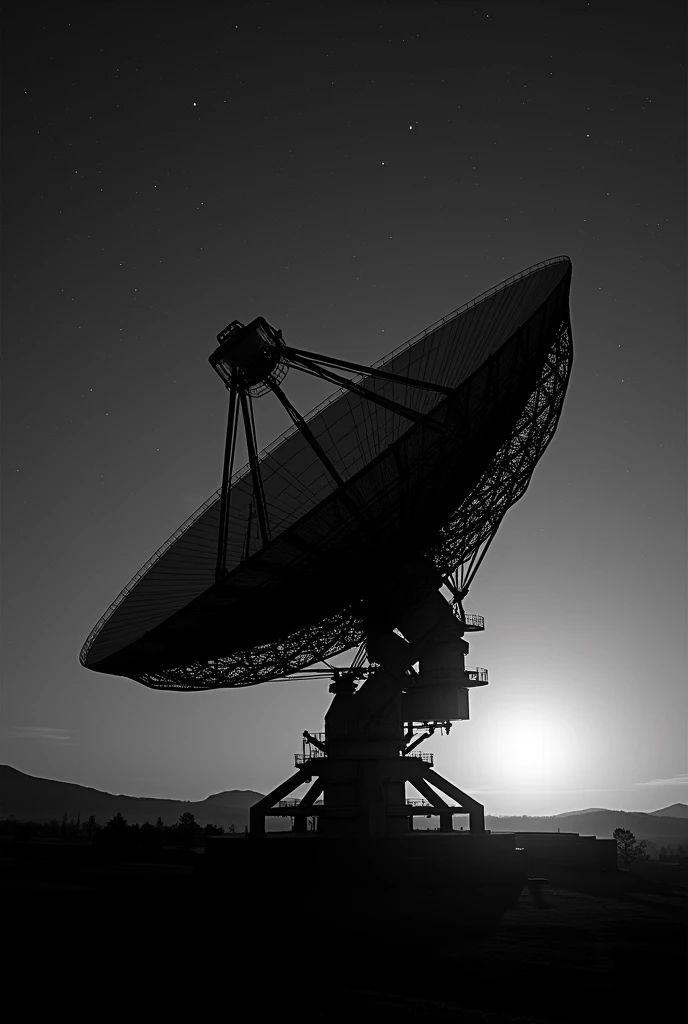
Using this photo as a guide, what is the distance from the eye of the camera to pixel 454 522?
27422 millimetres

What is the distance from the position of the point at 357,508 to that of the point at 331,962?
1084 centimetres

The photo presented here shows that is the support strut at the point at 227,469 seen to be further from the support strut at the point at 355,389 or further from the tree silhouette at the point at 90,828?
the tree silhouette at the point at 90,828

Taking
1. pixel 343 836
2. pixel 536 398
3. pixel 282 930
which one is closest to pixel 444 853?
pixel 343 836

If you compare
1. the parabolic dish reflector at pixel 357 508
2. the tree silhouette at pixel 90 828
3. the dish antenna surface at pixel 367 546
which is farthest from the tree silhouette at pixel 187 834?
the parabolic dish reflector at pixel 357 508

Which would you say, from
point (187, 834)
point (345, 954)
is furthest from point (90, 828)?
point (345, 954)

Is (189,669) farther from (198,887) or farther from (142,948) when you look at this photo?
(142,948)

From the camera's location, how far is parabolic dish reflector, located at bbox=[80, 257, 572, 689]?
23406 mm

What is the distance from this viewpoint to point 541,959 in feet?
55.0

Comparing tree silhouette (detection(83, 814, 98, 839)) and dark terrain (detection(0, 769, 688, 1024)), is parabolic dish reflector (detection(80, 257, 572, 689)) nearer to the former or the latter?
dark terrain (detection(0, 769, 688, 1024))

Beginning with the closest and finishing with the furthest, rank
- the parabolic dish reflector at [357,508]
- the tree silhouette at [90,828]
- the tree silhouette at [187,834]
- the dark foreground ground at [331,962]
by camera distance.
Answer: the dark foreground ground at [331,962], the parabolic dish reflector at [357,508], the tree silhouette at [187,834], the tree silhouette at [90,828]

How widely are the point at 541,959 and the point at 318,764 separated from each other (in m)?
15.5

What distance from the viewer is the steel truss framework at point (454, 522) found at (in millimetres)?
25391

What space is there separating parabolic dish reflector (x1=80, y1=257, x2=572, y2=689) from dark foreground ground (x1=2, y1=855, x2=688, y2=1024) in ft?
22.0

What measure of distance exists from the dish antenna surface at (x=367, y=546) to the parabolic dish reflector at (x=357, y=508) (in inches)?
2.3
